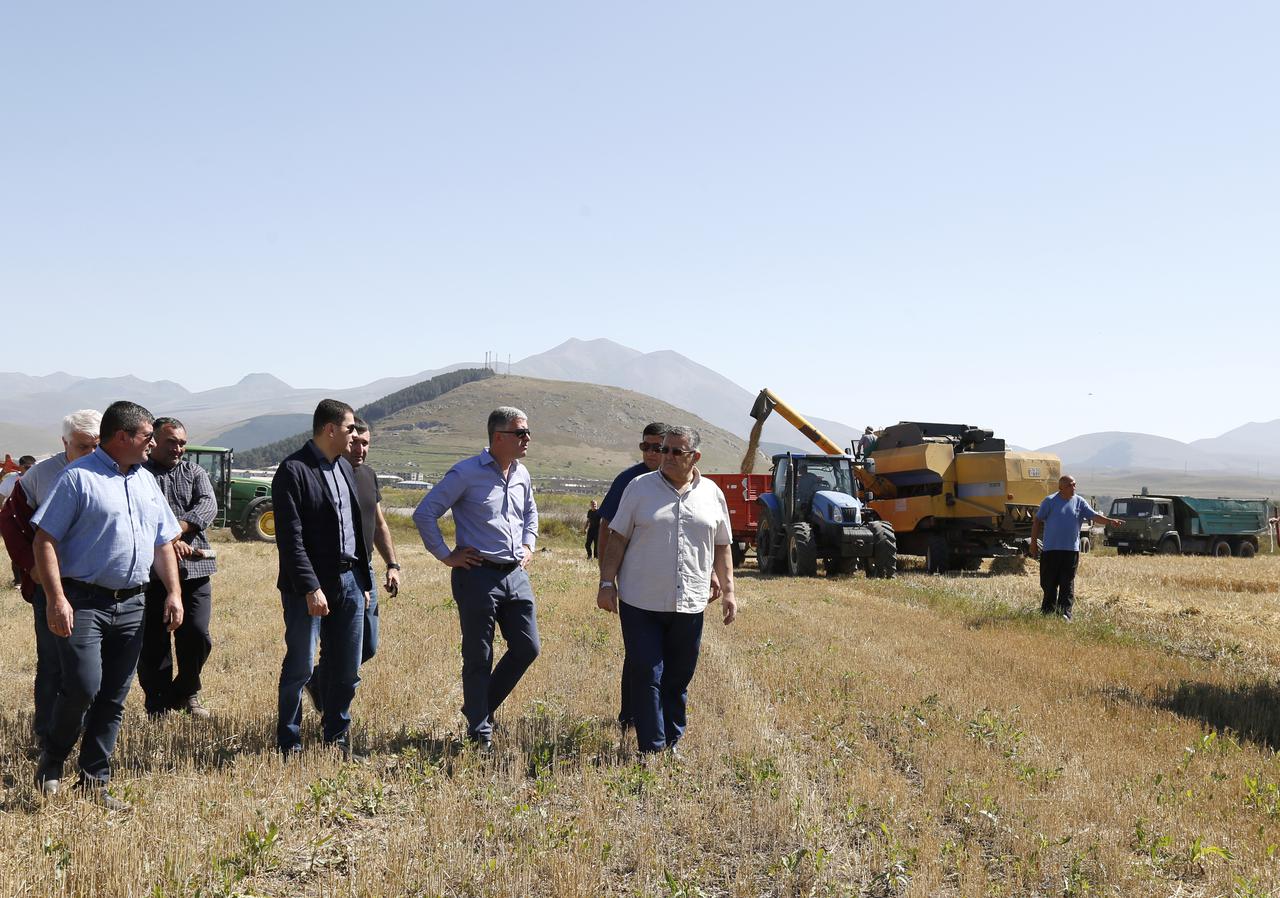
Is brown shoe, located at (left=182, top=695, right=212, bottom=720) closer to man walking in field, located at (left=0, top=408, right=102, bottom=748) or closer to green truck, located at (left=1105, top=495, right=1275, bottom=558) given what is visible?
man walking in field, located at (left=0, top=408, right=102, bottom=748)

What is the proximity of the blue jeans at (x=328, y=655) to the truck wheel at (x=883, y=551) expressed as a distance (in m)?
14.3

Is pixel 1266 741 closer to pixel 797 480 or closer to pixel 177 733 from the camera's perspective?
pixel 177 733

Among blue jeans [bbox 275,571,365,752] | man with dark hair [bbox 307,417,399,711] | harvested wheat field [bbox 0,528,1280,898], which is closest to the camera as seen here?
harvested wheat field [bbox 0,528,1280,898]

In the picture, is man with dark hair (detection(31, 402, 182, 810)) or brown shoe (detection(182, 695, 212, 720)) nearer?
man with dark hair (detection(31, 402, 182, 810))

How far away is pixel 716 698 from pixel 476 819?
9.85ft

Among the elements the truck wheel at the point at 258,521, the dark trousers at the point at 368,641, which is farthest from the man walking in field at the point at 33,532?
the truck wheel at the point at 258,521

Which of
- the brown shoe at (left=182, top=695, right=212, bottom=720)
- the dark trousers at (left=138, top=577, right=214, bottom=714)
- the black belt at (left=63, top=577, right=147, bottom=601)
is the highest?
the black belt at (left=63, top=577, right=147, bottom=601)

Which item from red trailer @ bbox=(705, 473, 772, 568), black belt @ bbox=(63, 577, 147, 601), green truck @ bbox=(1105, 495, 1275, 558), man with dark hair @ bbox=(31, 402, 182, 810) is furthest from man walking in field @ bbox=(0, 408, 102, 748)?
green truck @ bbox=(1105, 495, 1275, 558)

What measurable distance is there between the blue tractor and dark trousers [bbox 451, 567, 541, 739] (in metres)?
13.3

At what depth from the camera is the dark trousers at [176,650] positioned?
646 cm

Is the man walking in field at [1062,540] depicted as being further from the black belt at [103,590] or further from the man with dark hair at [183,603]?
the black belt at [103,590]

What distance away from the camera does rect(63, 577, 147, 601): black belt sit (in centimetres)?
477

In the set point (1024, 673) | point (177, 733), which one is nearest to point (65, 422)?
point (177, 733)

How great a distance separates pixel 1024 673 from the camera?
8.51m
